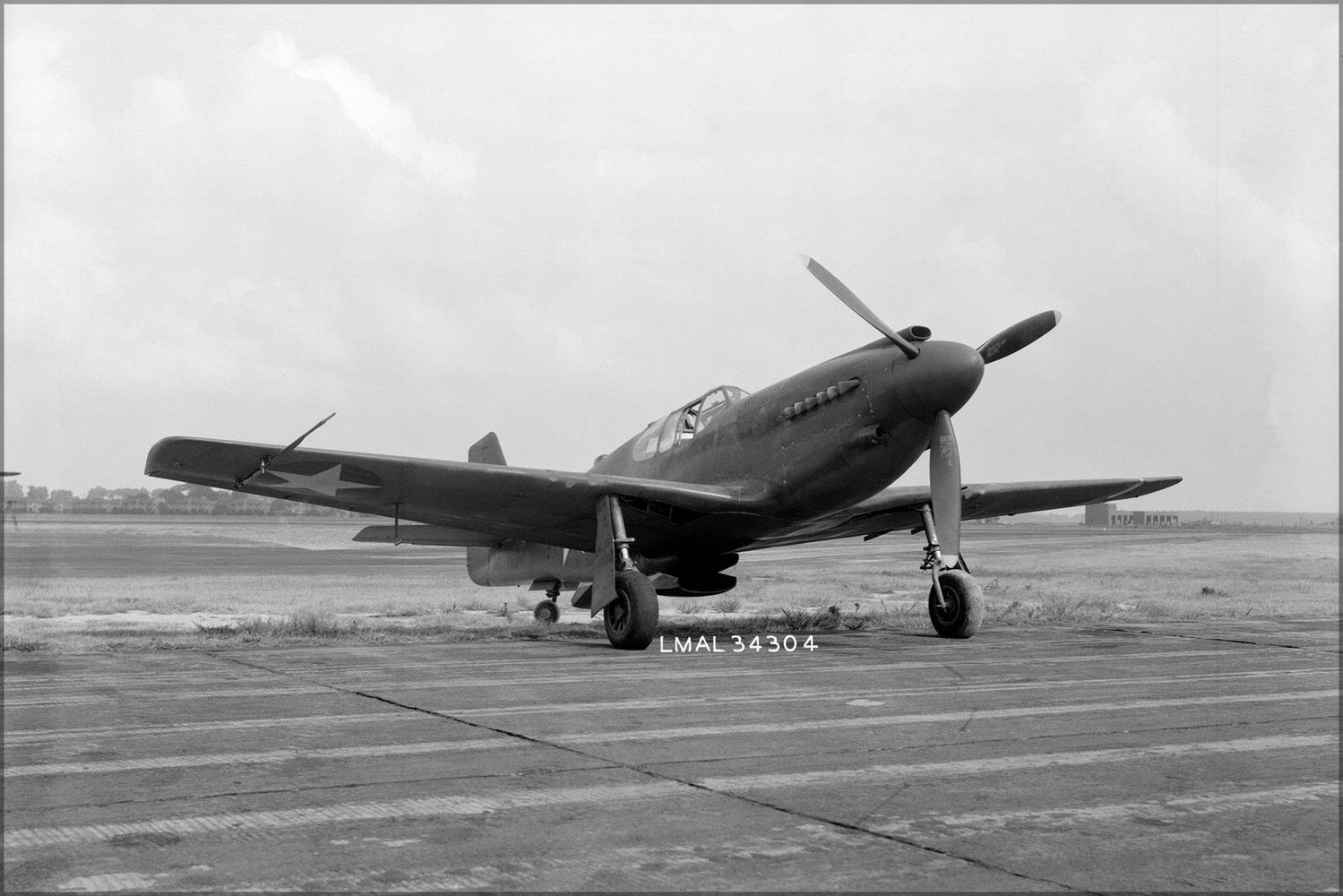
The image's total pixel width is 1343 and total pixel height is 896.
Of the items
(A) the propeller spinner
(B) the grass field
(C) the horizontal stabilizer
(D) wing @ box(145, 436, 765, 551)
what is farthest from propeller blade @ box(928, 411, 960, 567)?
(C) the horizontal stabilizer

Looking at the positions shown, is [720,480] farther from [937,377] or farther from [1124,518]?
[1124,518]

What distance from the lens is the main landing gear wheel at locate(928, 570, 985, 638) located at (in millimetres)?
12984

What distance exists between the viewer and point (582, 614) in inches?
Answer: 889

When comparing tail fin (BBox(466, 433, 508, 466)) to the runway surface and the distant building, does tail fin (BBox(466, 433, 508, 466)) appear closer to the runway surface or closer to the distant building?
the runway surface

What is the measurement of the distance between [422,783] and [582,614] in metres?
17.7

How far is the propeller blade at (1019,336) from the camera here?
40.4 feet

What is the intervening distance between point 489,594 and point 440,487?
1582cm

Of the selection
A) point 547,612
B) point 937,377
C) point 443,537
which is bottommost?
point 547,612

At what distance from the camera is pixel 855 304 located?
12617 mm

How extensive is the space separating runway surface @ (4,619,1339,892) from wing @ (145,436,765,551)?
241cm

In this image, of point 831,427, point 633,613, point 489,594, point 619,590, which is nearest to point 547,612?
point 619,590

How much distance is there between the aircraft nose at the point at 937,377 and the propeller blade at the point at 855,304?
0.12 meters

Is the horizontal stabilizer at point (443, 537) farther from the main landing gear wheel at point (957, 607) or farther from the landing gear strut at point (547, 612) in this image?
the main landing gear wheel at point (957, 607)

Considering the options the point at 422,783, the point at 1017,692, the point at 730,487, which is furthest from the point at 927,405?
the point at 422,783
